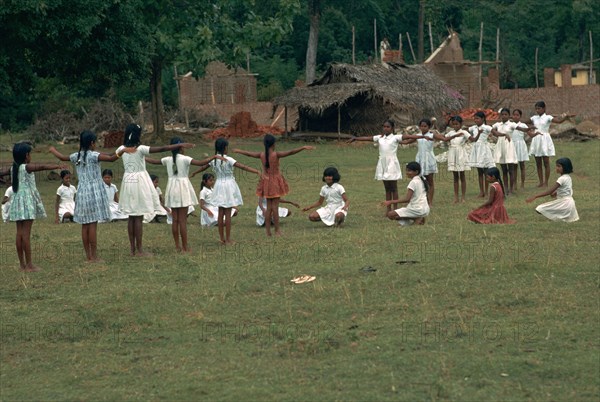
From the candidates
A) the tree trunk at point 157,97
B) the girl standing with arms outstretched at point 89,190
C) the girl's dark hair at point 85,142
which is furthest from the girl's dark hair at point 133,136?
the tree trunk at point 157,97

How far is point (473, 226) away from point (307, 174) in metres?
11.1

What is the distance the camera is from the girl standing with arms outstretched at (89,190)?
12.0 m

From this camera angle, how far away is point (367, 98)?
37.0 meters

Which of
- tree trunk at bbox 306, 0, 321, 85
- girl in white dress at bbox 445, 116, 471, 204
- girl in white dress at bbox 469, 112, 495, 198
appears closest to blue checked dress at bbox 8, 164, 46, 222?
girl in white dress at bbox 445, 116, 471, 204

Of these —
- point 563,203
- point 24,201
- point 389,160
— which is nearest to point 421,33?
point 389,160

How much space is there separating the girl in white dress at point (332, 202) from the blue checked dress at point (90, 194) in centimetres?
359

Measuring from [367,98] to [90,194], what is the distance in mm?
25642

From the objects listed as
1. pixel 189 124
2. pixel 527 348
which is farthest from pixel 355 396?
pixel 189 124

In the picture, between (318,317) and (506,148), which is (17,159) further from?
(506,148)

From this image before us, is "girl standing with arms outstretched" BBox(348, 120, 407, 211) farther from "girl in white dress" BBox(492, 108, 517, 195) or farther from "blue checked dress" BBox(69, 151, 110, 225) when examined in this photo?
"blue checked dress" BBox(69, 151, 110, 225)

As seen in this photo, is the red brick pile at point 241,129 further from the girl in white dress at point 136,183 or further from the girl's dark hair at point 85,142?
the girl's dark hair at point 85,142

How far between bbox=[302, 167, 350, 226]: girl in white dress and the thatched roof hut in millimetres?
20302

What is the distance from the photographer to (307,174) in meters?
25.0

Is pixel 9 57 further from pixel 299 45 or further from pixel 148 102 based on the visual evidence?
pixel 299 45
